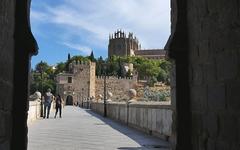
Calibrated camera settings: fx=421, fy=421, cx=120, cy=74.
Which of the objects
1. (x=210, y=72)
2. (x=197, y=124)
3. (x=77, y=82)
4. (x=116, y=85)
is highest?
(x=77, y=82)

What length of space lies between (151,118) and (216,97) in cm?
817

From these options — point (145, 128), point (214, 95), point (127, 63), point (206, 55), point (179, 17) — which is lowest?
point (145, 128)

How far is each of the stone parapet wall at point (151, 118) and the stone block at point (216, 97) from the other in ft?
10.9

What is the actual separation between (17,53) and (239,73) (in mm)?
3523

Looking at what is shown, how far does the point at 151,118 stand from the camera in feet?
43.8

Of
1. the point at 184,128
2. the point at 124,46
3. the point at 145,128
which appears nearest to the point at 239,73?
the point at 184,128

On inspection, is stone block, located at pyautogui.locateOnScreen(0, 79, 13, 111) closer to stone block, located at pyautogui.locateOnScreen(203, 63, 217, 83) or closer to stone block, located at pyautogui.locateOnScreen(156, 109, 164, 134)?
stone block, located at pyautogui.locateOnScreen(203, 63, 217, 83)

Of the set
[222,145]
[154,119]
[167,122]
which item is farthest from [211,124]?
[154,119]

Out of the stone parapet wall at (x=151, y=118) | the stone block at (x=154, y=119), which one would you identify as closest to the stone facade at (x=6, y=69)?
the stone parapet wall at (x=151, y=118)

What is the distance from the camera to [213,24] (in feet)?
17.3

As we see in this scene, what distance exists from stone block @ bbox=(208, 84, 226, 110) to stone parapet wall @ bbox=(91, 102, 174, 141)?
3.31 m

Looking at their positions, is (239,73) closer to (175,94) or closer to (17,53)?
(175,94)

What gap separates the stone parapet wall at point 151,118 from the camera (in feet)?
37.0

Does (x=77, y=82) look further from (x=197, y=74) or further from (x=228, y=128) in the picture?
(x=228, y=128)
